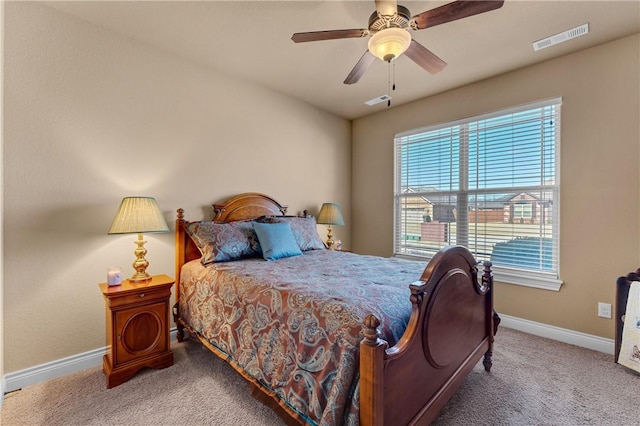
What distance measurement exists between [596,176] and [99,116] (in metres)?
4.26

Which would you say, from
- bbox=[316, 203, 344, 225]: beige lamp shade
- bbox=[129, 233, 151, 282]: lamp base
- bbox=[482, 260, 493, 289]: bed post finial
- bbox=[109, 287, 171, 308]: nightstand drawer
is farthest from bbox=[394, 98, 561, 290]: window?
bbox=[129, 233, 151, 282]: lamp base

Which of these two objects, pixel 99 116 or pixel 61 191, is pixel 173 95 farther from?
pixel 61 191

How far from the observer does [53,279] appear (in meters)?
2.10

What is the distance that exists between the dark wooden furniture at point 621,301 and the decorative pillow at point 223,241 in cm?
299

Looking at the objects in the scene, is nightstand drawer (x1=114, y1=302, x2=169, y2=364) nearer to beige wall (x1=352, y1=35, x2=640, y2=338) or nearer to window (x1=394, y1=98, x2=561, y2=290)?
window (x1=394, y1=98, x2=561, y2=290)

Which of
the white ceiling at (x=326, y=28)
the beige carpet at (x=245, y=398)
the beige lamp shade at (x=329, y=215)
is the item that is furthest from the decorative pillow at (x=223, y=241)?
the white ceiling at (x=326, y=28)

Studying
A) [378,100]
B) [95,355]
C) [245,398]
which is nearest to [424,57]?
[378,100]

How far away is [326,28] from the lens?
2.30 metres

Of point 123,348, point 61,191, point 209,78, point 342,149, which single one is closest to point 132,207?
point 61,191

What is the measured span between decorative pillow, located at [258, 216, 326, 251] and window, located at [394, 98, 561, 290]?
4.54 feet

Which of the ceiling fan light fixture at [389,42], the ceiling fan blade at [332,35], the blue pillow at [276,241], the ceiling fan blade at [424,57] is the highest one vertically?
the ceiling fan blade at [332,35]

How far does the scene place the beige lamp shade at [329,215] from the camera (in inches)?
148

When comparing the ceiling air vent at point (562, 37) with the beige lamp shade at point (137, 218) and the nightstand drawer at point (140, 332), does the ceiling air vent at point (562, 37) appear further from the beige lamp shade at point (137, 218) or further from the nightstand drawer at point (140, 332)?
the nightstand drawer at point (140, 332)

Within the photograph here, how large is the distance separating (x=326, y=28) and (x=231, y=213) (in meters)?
1.92
